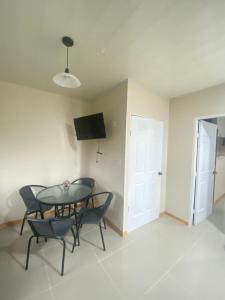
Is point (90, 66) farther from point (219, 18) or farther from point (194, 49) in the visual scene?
point (219, 18)

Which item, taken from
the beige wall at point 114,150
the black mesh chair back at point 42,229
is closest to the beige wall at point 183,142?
the beige wall at point 114,150

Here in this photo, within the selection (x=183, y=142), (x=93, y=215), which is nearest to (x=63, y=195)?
(x=93, y=215)

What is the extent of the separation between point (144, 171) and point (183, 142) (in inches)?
37.8

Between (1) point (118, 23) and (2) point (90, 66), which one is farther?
(2) point (90, 66)

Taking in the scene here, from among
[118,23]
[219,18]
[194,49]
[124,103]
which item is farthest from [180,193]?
[118,23]

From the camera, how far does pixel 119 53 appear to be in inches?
63.9

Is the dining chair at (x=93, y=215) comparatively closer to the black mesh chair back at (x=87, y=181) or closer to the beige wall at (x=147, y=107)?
the beige wall at (x=147, y=107)

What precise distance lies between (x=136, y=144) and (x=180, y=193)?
1.38 metres

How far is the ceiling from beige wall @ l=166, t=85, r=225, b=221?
1.12 feet

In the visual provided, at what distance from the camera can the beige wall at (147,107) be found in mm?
2301

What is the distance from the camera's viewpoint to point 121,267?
5.76 feet

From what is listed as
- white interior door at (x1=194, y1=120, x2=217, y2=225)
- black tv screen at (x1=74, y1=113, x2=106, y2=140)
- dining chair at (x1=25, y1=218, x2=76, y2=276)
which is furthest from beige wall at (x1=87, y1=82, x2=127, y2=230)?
white interior door at (x1=194, y1=120, x2=217, y2=225)

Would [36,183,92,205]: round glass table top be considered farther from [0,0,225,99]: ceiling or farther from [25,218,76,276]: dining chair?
[0,0,225,99]: ceiling

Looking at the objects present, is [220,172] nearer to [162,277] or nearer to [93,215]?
[162,277]
